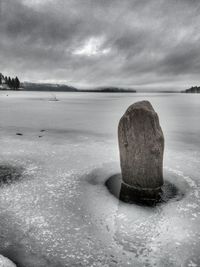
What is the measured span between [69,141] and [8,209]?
6991mm

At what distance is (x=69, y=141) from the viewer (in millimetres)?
11750

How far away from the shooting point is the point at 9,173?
7.00 meters

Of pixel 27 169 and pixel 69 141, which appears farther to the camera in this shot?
pixel 69 141

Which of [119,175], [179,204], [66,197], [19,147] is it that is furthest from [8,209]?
[19,147]

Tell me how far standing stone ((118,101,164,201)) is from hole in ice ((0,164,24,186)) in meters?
3.34

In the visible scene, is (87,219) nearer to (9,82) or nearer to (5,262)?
(5,262)

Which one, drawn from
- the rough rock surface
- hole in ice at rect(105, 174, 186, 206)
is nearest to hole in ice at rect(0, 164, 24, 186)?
hole in ice at rect(105, 174, 186, 206)

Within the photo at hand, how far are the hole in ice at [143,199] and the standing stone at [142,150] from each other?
169 mm

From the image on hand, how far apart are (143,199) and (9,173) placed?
4.24m

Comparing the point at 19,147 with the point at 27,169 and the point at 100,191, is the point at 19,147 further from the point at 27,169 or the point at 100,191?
the point at 100,191

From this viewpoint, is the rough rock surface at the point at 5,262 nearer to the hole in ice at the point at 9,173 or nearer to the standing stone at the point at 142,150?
the hole in ice at the point at 9,173

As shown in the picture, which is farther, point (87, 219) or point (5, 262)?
point (87, 219)

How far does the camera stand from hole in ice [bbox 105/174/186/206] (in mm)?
5355

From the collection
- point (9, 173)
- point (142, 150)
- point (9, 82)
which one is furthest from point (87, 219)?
point (9, 82)
